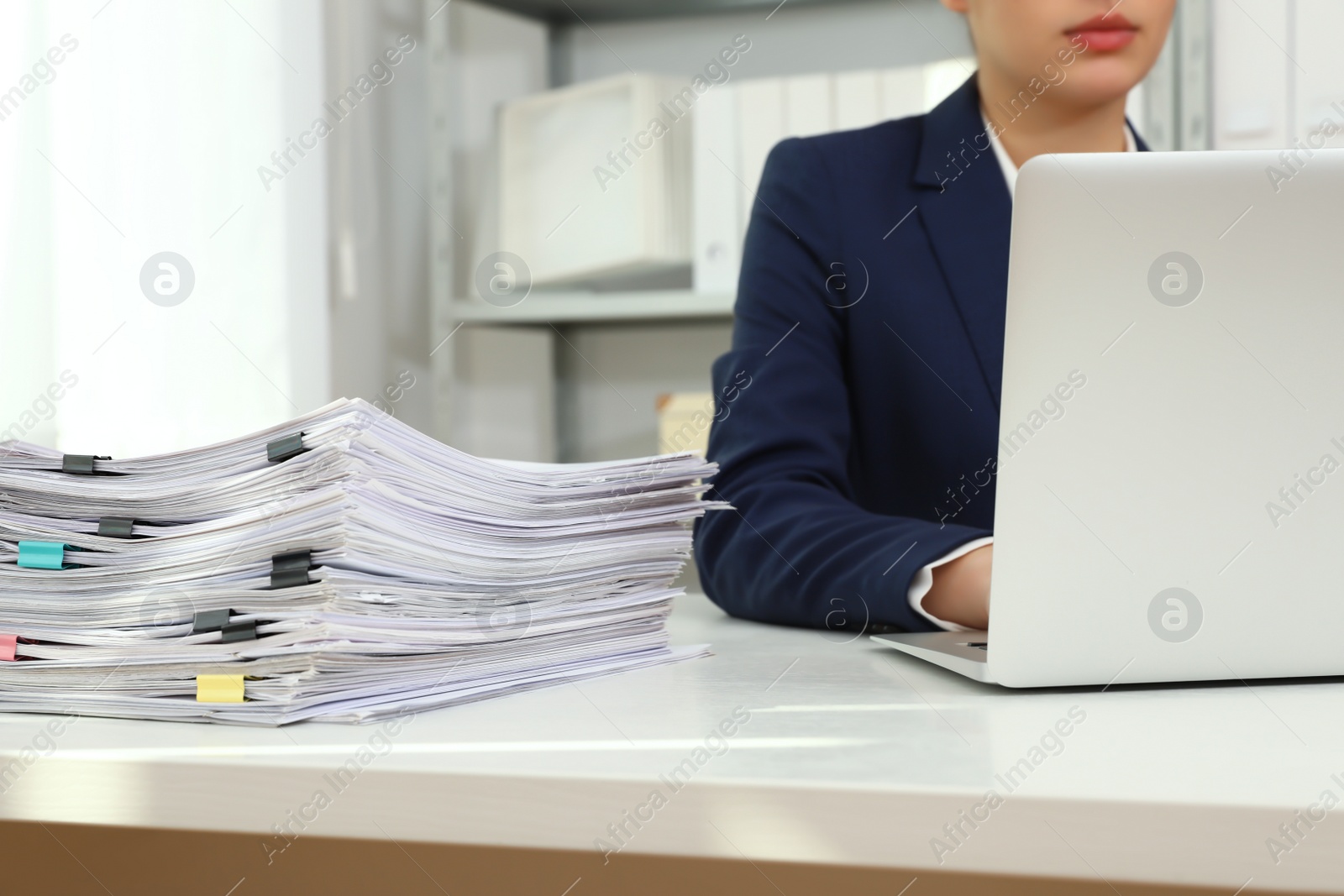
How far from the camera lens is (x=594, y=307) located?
1.95 meters

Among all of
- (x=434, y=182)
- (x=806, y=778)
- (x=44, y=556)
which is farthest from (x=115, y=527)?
(x=434, y=182)

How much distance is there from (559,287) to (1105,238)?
161 centimetres

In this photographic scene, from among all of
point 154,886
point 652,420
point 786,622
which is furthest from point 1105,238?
point 652,420

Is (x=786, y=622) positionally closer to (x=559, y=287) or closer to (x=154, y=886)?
(x=154, y=886)

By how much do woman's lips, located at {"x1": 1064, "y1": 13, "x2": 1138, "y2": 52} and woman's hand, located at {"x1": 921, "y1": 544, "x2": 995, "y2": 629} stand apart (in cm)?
56

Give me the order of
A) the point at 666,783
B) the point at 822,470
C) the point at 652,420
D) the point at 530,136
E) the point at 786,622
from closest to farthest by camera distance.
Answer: the point at 666,783, the point at 786,622, the point at 822,470, the point at 530,136, the point at 652,420

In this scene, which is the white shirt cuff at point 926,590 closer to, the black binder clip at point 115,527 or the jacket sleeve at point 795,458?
the jacket sleeve at point 795,458

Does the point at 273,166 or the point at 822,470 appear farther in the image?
the point at 273,166

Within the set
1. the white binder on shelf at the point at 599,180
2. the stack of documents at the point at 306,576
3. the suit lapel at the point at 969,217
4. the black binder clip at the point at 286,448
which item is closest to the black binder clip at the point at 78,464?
the stack of documents at the point at 306,576

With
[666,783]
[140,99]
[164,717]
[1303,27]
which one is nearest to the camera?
[666,783]

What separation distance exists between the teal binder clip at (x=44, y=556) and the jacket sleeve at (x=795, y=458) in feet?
1.45

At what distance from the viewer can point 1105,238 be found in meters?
0.46

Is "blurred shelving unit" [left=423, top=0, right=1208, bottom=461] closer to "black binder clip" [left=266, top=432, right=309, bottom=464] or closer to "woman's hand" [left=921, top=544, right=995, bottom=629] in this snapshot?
"woman's hand" [left=921, top=544, right=995, bottom=629]

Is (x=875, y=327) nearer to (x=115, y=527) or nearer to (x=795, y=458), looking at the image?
(x=795, y=458)
